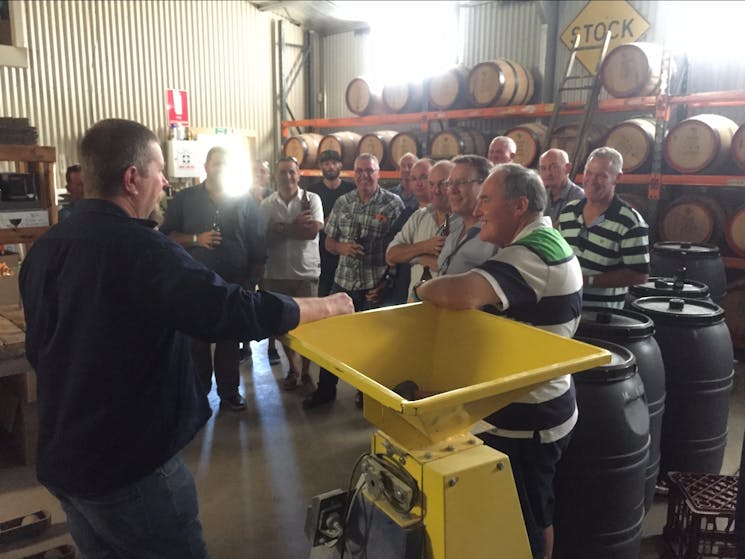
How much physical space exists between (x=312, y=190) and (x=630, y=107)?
331 cm

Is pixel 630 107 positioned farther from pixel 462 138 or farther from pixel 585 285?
pixel 585 285

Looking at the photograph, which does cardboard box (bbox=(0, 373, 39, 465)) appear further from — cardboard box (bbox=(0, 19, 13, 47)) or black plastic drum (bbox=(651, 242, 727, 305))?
black plastic drum (bbox=(651, 242, 727, 305))

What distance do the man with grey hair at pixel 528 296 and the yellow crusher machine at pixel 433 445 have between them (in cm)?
11

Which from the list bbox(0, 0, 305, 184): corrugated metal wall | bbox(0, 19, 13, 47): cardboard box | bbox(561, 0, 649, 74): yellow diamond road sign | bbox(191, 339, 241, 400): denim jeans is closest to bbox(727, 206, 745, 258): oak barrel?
bbox(561, 0, 649, 74): yellow diamond road sign

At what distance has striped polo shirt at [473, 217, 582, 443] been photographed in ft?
5.81

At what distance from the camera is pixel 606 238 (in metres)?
3.45

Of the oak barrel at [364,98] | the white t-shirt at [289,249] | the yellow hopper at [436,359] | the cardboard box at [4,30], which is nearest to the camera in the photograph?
the yellow hopper at [436,359]

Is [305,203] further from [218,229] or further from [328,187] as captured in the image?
[218,229]

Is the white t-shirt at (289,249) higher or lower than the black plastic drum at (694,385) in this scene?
higher

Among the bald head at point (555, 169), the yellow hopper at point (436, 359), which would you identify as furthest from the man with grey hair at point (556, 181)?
the yellow hopper at point (436, 359)

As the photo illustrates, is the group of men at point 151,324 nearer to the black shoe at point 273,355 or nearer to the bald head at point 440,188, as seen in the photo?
the bald head at point 440,188

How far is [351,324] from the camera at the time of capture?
1.73 meters

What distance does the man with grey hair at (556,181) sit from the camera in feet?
14.7

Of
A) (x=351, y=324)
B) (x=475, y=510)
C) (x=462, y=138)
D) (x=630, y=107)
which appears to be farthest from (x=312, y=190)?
(x=475, y=510)
